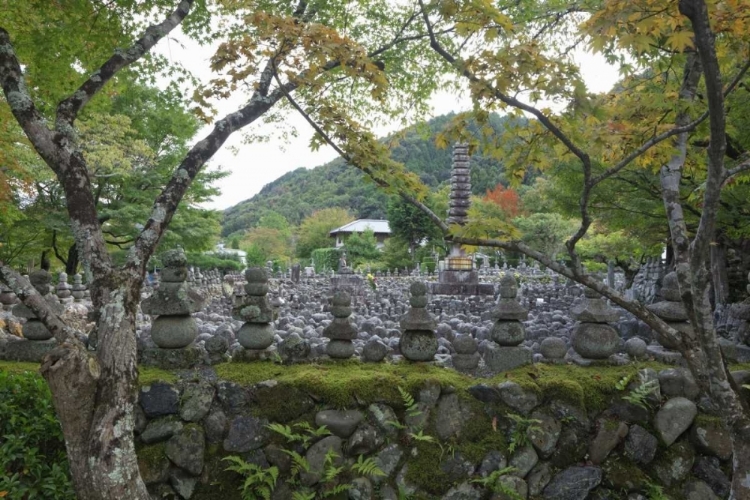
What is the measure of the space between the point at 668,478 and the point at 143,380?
4.03 meters

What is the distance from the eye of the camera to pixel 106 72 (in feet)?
13.6

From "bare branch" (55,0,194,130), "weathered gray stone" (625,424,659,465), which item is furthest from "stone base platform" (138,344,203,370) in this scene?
"weathered gray stone" (625,424,659,465)

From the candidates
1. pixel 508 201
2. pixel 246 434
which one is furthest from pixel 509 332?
pixel 508 201

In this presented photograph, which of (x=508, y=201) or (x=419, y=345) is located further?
(x=508, y=201)

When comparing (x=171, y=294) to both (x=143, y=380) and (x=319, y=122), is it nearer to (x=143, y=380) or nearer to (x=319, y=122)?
(x=143, y=380)

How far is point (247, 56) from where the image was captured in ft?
12.8

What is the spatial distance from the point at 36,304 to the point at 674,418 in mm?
4713

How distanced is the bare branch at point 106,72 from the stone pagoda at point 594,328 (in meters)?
4.31

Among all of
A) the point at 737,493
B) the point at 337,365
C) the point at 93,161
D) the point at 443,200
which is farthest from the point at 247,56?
the point at 443,200

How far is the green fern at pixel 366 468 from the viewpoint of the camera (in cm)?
345

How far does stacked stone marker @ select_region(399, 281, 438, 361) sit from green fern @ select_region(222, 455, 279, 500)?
138cm

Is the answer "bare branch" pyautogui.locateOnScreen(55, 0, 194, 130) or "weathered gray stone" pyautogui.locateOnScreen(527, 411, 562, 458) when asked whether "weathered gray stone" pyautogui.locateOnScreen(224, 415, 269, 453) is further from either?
"bare branch" pyautogui.locateOnScreen(55, 0, 194, 130)

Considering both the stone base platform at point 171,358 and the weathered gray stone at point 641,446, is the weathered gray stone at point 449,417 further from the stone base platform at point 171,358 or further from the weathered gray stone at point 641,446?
the stone base platform at point 171,358

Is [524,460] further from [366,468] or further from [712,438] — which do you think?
[712,438]
